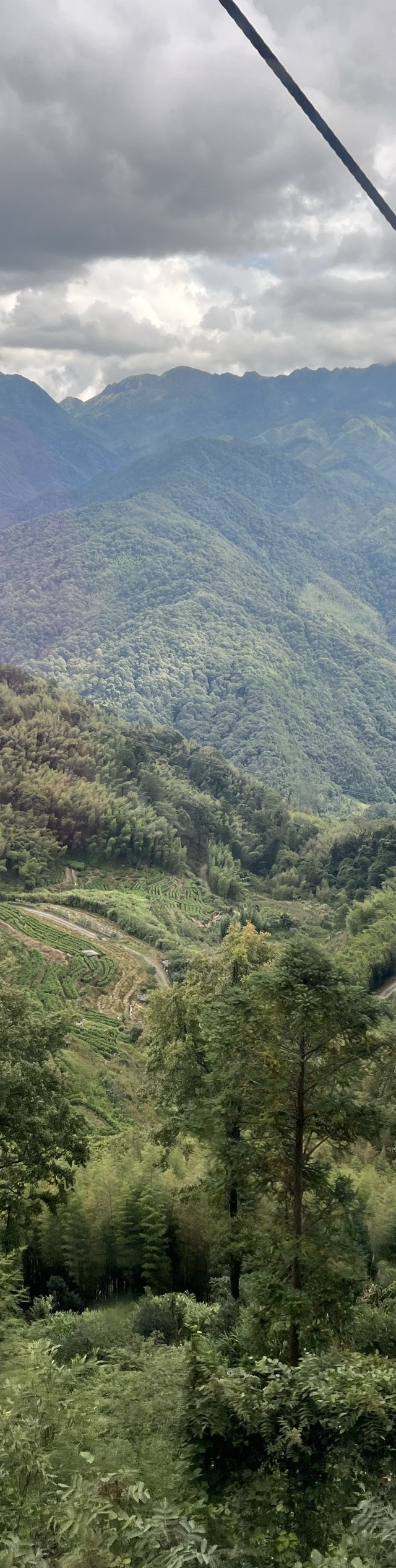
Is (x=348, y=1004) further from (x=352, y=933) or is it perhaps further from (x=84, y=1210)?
(x=352, y=933)

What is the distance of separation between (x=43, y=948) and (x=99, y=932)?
23.2ft

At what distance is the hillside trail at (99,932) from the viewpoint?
2179 inches

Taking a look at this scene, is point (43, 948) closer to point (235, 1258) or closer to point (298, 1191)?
point (235, 1258)

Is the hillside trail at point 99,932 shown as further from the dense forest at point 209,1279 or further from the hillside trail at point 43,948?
the dense forest at point 209,1279

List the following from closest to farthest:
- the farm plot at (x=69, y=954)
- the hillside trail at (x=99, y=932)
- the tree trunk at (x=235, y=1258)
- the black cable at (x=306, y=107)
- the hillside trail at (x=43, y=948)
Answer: the black cable at (x=306, y=107) < the tree trunk at (x=235, y=1258) < the farm plot at (x=69, y=954) < the hillside trail at (x=43, y=948) < the hillside trail at (x=99, y=932)

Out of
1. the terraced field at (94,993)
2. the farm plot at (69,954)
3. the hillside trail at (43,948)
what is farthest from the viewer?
the hillside trail at (43,948)

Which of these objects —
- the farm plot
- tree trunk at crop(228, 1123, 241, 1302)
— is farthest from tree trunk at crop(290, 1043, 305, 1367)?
the farm plot

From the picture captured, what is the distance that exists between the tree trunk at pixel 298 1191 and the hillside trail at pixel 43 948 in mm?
41315

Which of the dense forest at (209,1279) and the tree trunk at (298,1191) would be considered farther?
the tree trunk at (298,1191)

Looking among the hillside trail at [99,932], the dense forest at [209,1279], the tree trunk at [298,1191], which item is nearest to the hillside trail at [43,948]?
the hillside trail at [99,932]

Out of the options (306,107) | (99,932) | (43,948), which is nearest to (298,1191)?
(306,107)

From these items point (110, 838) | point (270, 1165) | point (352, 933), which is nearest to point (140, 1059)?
point (352, 933)

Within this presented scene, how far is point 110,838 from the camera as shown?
7762cm

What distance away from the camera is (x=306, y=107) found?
160 inches
